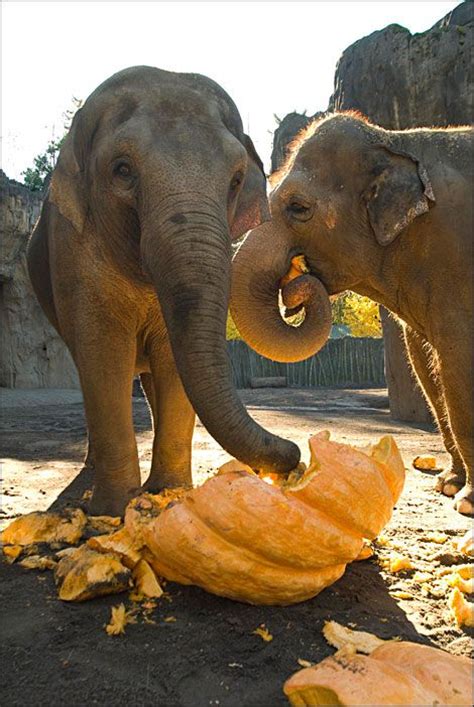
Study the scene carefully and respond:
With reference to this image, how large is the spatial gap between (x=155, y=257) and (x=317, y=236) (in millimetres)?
1936

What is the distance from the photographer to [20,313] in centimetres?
1925

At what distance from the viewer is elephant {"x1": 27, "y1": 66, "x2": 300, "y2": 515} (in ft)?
9.81

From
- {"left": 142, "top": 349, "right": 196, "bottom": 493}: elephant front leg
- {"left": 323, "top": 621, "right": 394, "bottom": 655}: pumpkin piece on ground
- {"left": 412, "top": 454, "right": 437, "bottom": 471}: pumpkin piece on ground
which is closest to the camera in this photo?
{"left": 323, "top": 621, "right": 394, "bottom": 655}: pumpkin piece on ground

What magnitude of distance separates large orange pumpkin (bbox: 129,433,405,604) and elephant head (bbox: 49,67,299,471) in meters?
0.30

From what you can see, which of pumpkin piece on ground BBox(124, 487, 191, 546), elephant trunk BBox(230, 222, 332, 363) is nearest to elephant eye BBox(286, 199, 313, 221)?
elephant trunk BBox(230, 222, 332, 363)

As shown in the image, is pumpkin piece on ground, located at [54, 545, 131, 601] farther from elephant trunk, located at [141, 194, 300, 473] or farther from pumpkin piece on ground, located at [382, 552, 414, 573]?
pumpkin piece on ground, located at [382, 552, 414, 573]

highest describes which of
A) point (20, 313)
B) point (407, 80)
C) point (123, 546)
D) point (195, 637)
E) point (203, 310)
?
A: point (407, 80)

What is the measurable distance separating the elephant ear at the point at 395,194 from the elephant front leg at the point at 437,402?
1.02 meters

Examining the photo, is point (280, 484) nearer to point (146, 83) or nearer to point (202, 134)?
point (202, 134)

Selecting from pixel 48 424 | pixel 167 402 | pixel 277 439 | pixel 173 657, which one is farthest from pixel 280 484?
pixel 48 424

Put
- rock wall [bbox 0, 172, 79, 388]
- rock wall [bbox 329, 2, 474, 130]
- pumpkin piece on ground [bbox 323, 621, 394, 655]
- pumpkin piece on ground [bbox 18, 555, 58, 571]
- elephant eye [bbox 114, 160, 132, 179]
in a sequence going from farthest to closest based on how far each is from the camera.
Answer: rock wall [bbox 0, 172, 79, 388], rock wall [bbox 329, 2, 474, 130], elephant eye [bbox 114, 160, 132, 179], pumpkin piece on ground [bbox 18, 555, 58, 571], pumpkin piece on ground [bbox 323, 621, 394, 655]

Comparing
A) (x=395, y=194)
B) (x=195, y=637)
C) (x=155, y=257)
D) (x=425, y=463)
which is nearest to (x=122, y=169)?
(x=155, y=257)

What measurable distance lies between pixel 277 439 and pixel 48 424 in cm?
834

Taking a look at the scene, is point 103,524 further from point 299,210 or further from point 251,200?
point 299,210
